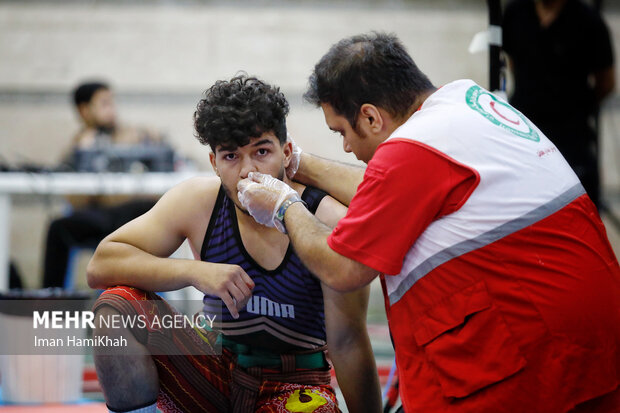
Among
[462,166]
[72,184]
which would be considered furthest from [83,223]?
[462,166]

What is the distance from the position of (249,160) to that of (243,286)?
34cm

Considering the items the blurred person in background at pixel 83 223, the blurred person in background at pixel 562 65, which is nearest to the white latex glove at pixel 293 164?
the blurred person in background at pixel 562 65

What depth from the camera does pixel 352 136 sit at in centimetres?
173

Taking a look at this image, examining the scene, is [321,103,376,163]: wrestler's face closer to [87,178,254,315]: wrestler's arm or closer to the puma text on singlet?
the puma text on singlet

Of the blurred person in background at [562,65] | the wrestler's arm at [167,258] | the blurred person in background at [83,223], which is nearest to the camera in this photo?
the wrestler's arm at [167,258]

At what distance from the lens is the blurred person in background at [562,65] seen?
11.1 ft

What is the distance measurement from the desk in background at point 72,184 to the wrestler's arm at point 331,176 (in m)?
1.88

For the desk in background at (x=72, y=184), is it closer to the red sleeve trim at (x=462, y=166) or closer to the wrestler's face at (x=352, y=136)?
the wrestler's face at (x=352, y=136)

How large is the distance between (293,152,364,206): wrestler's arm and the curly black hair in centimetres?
12

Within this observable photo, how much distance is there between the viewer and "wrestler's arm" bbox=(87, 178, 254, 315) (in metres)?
1.78

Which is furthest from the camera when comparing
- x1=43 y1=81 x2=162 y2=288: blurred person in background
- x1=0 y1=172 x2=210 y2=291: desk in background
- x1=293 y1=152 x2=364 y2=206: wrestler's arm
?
x1=43 y1=81 x2=162 y2=288: blurred person in background

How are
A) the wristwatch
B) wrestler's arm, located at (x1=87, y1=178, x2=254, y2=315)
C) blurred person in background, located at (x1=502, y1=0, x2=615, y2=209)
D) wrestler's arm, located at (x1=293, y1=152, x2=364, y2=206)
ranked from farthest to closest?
blurred person in background, located at (x1=502, y1=0, x2=615, y2=209) < wrestler's arm, located at (x1=293, y1=152, x2=364, y2=206) < wrestler's arm, located at (x1=87, y1=178, x2=254, y2=315) < the wristwatch

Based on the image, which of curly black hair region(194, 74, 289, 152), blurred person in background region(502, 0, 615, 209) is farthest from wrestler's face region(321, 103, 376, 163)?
blurred person in background region(502, 0, 615, 209)

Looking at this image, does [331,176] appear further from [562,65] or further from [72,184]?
[72,184]
